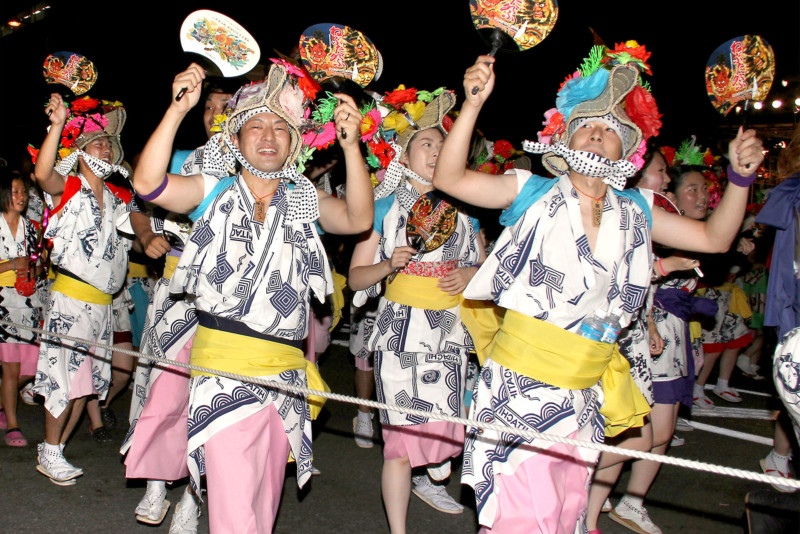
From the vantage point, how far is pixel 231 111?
306cm

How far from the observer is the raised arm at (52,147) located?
4.02 meters

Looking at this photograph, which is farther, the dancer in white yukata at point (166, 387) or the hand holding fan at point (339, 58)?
the dancer in white yukata at point (166, 387)

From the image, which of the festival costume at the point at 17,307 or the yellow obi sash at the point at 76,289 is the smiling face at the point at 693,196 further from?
the festival costume at the point at 17,307

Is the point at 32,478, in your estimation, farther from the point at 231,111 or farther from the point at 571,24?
the point at 571,24

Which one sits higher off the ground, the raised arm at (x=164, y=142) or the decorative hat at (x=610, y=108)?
the decorative hat at (x=610, y=108)

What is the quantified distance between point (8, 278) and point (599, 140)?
4527mm

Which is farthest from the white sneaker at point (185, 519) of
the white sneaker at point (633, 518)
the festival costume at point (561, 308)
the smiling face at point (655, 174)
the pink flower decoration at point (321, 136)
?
the smiling face at point (655, 174)

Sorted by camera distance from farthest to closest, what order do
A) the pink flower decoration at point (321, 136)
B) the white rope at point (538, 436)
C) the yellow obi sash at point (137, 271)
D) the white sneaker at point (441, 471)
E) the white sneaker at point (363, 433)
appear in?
1. the yellow obi sash at point (137, 271)
2. the white sneaker at point (363, 433)
3. the white sneaker at point (441, 471)
4. the pink flower decoration at point (321, 136)
5. the white rope at point (538, 436)

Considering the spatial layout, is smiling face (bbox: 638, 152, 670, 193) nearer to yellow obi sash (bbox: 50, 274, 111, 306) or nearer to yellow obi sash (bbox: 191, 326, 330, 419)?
yellow obi sash (bbox: 191, 326, 330, 419)

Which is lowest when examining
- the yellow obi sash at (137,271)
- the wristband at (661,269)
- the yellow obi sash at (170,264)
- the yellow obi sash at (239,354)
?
the yellow obi sash at (137,271)

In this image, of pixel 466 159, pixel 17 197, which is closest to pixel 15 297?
pixel 17 197

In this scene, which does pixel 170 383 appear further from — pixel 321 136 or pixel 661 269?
pixel 661 269

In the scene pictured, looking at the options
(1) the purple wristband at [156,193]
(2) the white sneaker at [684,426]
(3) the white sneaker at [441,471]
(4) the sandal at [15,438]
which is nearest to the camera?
(1) the purple wristband at [156,193]

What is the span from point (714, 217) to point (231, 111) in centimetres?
209
